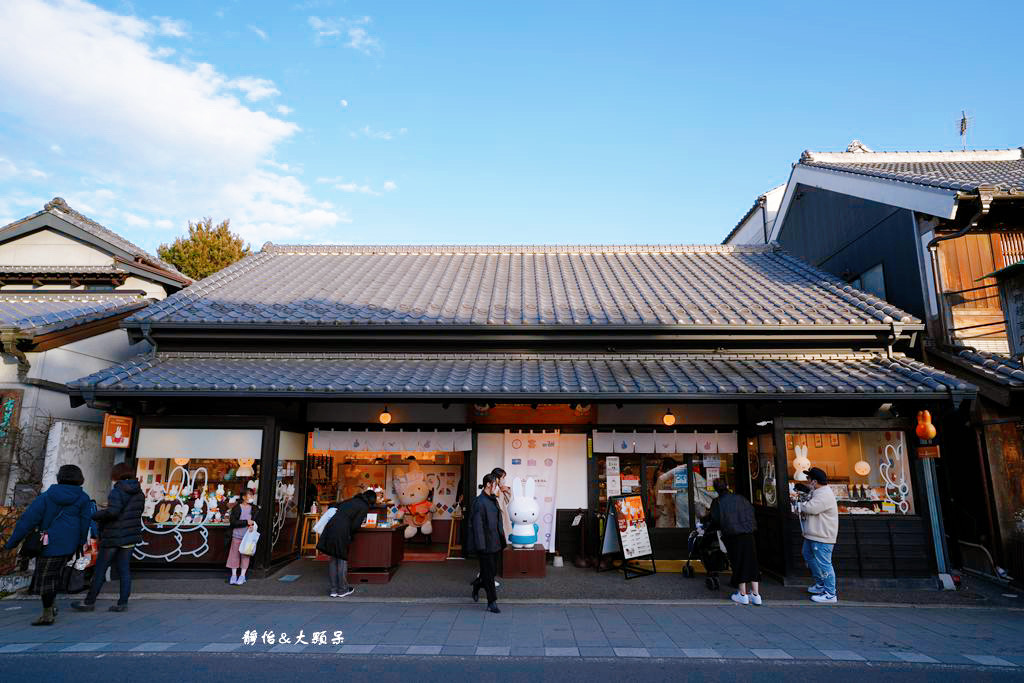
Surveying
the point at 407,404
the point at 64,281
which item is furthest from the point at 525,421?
the point at 64,281

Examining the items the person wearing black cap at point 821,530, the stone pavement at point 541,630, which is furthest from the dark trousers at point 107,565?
the person wearing black cap at point 821,530

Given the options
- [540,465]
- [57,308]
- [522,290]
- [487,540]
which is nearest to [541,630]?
[487,540]

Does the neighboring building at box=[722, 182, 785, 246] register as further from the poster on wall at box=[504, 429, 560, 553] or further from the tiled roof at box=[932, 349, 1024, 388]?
the poster on wall at box=[504, 429, 560, 553]

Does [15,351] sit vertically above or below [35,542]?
above

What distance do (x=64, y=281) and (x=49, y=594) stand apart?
9.24 m

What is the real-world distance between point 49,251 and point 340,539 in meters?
11.5

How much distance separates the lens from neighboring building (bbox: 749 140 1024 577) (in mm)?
8883

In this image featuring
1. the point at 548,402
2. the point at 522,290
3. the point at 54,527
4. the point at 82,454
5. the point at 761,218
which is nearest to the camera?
the point at 54,527

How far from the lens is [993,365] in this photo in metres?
8.80

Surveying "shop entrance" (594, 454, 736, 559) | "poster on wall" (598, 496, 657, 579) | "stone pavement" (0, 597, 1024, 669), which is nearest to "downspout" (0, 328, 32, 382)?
"stone pavement" (0, 597, 1024, 669)

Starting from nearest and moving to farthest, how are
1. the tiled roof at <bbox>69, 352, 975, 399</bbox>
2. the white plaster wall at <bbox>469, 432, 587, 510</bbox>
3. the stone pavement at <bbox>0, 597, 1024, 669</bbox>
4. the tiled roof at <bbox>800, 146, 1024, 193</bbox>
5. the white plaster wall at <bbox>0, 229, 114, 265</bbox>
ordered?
the stone pavement at <bbox>0, 597, 1024, 669</bbox> < the tiled roof at <bbox>69, 352, 975, 399</bbox> < the white plaster wall at <bbox>469, 432, 587, 510</bbox> < the tiled roof at <bbox>800, 146, 1024, 193</bbox> < the white plaster wall at <bbox>0, 229, 114, 265</bbox>

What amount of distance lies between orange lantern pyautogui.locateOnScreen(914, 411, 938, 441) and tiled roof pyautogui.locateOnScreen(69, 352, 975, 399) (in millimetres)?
404

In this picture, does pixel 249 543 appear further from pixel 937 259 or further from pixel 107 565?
pixel 937 259

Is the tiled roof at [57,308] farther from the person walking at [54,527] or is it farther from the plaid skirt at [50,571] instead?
the plaid skirt at [50,571]
